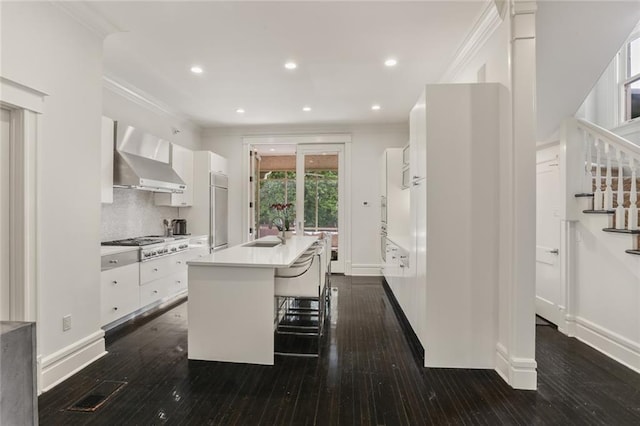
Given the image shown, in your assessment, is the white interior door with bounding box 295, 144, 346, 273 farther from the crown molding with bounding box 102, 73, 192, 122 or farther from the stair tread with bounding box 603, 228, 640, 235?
the stair tread with bounding box 603, 228, 640, 235

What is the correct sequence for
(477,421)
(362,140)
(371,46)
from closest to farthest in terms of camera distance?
(477,421)
(371,46)
(362,140)

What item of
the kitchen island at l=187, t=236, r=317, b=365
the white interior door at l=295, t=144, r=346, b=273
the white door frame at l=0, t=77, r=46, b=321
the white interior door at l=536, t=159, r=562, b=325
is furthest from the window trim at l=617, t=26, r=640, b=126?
the white door frame at l=0, t=77, r=46, b=321

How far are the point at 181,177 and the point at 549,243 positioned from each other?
16.5 feet

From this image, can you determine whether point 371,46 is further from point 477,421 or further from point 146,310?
point 146,310

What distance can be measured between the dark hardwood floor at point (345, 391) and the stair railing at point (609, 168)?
1.23m

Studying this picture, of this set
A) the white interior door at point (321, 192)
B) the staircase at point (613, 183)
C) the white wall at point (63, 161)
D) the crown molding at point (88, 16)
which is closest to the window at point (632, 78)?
the staircase at point (613, 183)

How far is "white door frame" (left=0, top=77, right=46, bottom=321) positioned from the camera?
203 cm

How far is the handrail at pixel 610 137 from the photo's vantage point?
2523 millimetres

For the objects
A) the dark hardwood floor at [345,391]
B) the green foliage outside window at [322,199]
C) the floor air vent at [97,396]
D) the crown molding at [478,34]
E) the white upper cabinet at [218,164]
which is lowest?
the floor air vent at [97,396]

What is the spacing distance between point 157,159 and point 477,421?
4484 millimetres

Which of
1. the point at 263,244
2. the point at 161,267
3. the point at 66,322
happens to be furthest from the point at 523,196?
the point at 161,267

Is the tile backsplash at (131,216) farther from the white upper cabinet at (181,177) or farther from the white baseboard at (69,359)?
the white baseboard at (69,359)

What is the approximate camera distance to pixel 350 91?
418cm

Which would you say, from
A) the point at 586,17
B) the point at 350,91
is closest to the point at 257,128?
the point at 350,91
